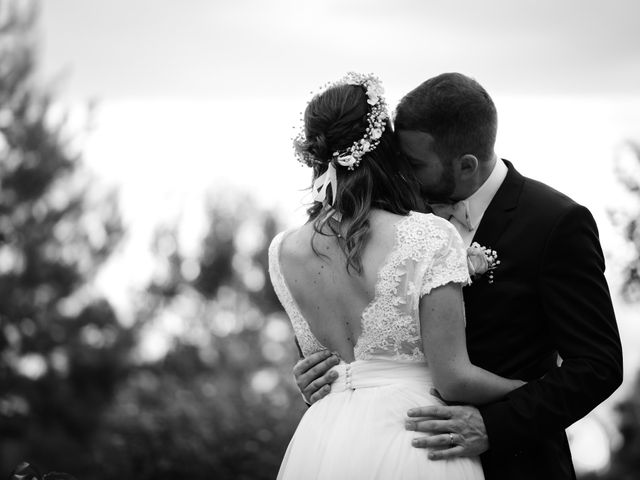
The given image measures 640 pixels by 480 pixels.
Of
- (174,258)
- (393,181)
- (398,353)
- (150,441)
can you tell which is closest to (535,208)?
(393,181)

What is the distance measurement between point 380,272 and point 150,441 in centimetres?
1003

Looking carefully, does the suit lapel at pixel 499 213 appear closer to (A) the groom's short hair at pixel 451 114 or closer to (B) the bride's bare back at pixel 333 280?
(A) the groom's short hair at pixel 451 114

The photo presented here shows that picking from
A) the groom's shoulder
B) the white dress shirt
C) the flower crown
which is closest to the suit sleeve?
the groom's shoulder

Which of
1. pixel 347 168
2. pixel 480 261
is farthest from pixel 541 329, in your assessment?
pixel 347 168

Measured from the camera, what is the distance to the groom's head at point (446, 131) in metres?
3.71

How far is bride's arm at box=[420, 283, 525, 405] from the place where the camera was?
3266mm

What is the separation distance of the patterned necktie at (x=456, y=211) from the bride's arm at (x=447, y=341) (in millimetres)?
579

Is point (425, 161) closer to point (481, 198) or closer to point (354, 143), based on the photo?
point (481, 198)

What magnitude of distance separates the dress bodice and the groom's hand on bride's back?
212 mm

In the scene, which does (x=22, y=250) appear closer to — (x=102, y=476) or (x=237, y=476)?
(x=102, y=476)

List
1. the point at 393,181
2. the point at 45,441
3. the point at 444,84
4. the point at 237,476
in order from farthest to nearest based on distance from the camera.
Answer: the point at 45,441, the point at 237,476, the point at 444,84, the point at 393,181

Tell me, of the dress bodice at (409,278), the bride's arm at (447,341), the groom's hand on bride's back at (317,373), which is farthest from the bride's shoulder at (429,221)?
the groom's hand on bride's back at (317,373)

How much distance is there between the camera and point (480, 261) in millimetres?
3531

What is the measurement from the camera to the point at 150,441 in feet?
41.3
